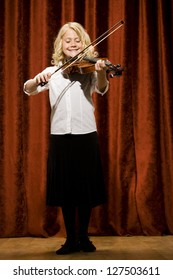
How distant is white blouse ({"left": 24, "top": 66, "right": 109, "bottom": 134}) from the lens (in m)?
2.10

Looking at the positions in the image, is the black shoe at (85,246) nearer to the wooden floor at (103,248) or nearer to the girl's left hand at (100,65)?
the wooden floor at (103,248)

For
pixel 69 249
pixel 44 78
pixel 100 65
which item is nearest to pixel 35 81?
pixel 44 78

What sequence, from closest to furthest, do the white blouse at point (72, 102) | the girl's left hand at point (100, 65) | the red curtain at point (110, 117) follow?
the girl's left hand at point (100, 65) < the white blouse at point (72, 102) < the red curtain at point (110, 117)

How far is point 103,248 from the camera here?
235cm

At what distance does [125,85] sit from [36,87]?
2.92 feet

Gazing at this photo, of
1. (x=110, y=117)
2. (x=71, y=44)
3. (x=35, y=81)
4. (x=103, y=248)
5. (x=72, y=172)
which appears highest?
(x=71, y=44)

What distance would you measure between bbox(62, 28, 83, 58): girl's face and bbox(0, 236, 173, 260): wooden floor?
1045 millimetres

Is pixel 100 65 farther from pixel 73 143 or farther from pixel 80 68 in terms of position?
pixel 73 143

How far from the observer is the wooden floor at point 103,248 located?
210 centimetres

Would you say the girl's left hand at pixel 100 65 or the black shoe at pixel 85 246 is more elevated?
the girl's left hand at pixel 100 65

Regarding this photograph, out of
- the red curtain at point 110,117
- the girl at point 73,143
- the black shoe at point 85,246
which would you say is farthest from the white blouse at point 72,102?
the red curtain at point 110,117

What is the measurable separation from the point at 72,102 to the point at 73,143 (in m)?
0.21

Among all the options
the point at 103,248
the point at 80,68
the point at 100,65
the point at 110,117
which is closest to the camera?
the point at 100,65

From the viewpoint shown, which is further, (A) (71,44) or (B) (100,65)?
(A) (71,44)
